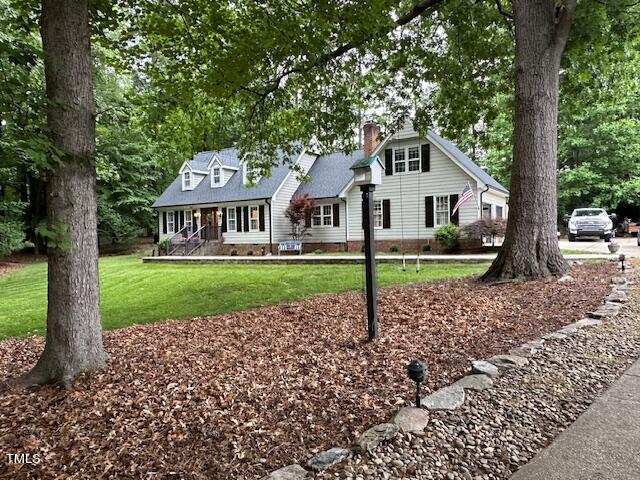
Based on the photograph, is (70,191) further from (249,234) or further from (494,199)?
(494,199)

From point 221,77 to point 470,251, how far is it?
1246 cm

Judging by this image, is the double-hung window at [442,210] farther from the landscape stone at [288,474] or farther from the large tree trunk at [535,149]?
the landscape stone at [288,474]

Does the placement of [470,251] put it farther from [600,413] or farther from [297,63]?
[600,413]

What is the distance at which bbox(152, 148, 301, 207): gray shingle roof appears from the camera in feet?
71.2

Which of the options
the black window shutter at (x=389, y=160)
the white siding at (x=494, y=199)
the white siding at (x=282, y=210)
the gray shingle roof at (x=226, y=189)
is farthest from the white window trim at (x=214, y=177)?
the white siding at (x=494, y=199)

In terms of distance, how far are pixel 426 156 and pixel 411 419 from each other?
657 inches

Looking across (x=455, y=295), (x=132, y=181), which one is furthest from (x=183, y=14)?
(x=132, y=181)

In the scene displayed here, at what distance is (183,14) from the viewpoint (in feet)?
18.2

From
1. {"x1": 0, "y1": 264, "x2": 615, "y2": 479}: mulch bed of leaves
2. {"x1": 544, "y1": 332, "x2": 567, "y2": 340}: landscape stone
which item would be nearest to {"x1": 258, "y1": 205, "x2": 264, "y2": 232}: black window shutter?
{"x1": 0, "y1": 264, "x2": 615, "y2": 479}: mulch bed of leaves

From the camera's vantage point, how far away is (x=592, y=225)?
745 inches

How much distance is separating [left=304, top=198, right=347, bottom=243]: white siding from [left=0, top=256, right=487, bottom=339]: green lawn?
7218 millimetres

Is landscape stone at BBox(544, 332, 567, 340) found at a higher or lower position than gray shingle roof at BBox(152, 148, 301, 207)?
lower

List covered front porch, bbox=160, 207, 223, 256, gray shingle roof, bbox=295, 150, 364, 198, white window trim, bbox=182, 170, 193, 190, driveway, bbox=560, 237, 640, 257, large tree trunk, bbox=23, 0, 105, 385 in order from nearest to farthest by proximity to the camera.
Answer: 1. large tree trunk, bbox=23, 0, 105, 385
2. driveway, bbox=560, 237, 640, 257
3. gray shingle roof, bbox=295, 150, 364, 198
4. covered front porch, bbox=160, 207, 223, 256
5. white window trim, bbox=182, 170, 193, 190

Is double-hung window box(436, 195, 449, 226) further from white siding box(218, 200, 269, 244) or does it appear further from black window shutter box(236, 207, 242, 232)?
black window shutter box(236, 207, 242, 232)
